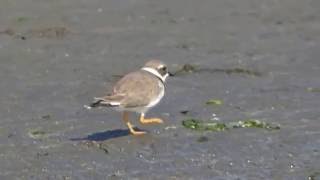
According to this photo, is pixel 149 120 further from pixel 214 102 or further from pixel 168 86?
pixel 168 86

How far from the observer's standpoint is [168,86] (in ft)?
38.6

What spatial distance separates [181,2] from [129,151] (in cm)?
646

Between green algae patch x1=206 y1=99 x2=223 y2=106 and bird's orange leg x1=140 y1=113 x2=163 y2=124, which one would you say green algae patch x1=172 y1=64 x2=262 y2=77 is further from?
bird's orange leg x1=140 y1=113 x2=163 y2=124

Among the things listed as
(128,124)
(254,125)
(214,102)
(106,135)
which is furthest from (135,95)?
(214,102)

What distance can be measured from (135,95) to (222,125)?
922 millimetres

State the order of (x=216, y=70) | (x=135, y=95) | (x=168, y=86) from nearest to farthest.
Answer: (x=135, y=95), (x=168, y=86), (x=216, y=70)

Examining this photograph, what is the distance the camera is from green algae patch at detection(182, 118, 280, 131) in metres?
10.1

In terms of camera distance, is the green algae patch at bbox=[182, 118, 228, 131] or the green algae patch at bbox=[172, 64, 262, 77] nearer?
the green algae patch at bbox=[182, 118, 228, 131]

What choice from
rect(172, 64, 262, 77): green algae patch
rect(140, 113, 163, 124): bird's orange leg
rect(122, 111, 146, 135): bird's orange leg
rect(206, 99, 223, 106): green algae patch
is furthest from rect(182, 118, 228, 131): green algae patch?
rect(172, 64, 262, 77): green algae patch

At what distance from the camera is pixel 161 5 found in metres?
15.3

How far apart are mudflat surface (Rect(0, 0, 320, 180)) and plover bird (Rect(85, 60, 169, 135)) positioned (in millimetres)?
249

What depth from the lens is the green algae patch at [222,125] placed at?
10102 mm

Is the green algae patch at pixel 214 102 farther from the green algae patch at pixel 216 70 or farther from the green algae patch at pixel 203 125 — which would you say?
the green algae patch at pixel 216 70

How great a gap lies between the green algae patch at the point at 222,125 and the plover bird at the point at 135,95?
34cm
